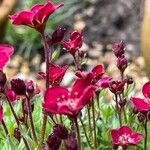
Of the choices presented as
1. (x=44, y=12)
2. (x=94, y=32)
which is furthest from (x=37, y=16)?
(x=94, y=32)

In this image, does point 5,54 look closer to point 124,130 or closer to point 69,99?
point 69,99

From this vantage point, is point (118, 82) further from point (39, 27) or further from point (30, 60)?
point (30, 60)

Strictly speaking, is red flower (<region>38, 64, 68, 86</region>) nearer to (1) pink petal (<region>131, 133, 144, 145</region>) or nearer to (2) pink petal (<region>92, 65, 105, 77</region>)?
(2) pink petal (<region>92, 65, 105, 77</region>)

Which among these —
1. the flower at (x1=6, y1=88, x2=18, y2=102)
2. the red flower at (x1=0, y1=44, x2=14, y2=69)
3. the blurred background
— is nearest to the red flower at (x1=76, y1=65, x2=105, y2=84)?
the red flower at (x1=0, y1=44, x2=14, y2=69)

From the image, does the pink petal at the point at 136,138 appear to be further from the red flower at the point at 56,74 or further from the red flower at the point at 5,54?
the red flower at the point at 5,54

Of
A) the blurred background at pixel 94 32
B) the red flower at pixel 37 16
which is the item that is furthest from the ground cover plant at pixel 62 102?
the blurred background at pixel 94 32

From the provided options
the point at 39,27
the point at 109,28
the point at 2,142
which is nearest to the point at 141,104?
the point at 39,27

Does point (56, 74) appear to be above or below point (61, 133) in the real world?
above
